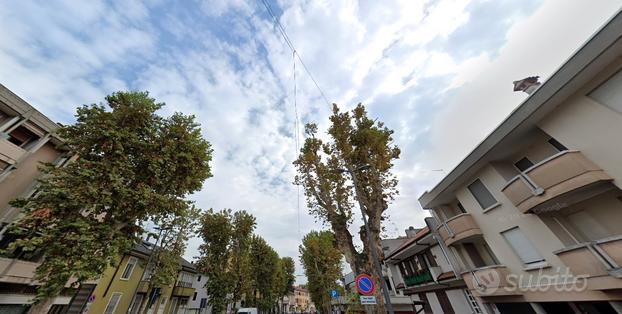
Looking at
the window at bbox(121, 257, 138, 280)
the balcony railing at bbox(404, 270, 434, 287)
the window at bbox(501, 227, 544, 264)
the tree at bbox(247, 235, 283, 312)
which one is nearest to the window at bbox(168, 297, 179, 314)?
the window at bbox(121, 257, 138, 280)

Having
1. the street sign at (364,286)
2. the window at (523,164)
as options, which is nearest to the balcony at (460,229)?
the window at (523,164)

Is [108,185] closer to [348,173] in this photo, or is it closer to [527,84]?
[348,173]

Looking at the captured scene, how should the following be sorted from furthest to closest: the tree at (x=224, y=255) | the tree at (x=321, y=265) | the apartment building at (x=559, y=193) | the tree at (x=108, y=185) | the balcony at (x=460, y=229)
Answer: the tree at (x=321, y=265)
the tree at (x=224, y=255)
the balcony at (x=460, y=229)
the tree at (x=108, y=185)
the apartment building at (x=559, y=193)

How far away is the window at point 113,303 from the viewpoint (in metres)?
17.8

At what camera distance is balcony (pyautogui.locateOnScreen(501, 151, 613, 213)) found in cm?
677

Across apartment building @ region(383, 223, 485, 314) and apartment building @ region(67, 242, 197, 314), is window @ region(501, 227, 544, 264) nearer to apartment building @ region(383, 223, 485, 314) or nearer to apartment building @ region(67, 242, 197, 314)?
apartment building @ region(383, 223, 485, 314)

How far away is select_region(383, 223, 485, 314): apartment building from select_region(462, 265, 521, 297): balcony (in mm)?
1397

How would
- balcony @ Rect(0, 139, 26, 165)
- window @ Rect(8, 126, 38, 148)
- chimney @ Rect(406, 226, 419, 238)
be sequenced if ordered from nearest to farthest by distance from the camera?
1. balcony @ Rect(0, 139, 26, 165)
2. window @ Rect(8, 126, 38, 148)
3. chimney @ Rect(406, 226, 419, 238)

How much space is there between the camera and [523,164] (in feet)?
32.2

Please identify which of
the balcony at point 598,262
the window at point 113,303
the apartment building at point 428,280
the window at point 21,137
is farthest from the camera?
the window at point 113,303

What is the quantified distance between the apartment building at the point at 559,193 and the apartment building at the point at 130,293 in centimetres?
2120

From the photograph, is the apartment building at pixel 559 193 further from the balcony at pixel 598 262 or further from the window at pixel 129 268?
the window at pixel 129 268

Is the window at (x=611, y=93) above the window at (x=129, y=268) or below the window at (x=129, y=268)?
below

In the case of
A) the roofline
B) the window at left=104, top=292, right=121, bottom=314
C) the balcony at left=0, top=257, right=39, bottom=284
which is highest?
the roofline
